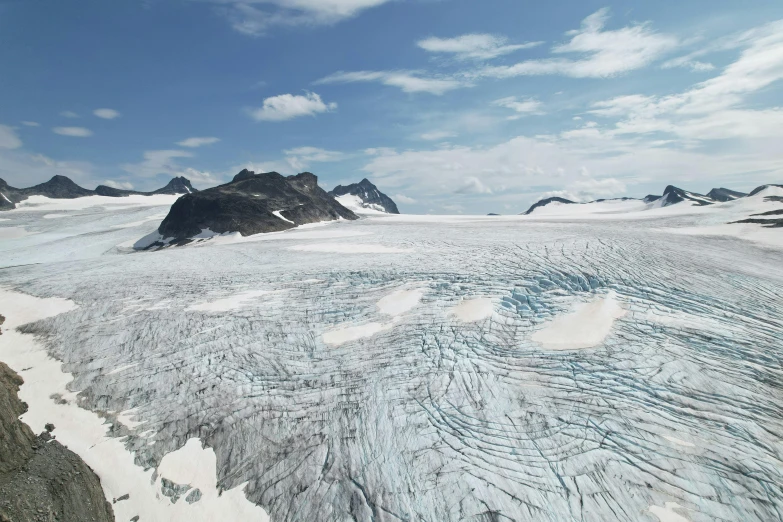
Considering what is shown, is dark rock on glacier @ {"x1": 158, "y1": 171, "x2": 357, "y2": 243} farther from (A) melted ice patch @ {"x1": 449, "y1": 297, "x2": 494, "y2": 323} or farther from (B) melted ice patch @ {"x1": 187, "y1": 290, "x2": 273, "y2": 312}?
(A) melted ice patch @ {"x1": 449, "y1": 297, "x2": 494, "y2": 323}

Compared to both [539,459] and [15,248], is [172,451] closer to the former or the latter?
[539,459]

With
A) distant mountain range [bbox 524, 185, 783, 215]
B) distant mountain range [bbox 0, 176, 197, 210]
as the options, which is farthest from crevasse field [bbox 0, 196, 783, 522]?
distant mountain range [bbox 524, 185, 783, 215]

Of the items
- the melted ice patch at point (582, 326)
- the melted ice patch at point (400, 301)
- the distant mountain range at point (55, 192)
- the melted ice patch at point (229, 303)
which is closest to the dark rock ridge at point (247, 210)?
the melted ice patch at point (229, 303)

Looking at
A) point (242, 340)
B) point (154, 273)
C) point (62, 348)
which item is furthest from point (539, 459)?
point (154, 273)

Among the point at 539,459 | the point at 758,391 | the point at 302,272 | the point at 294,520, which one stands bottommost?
the point at 294,520

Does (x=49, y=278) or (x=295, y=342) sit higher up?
(x=49, y=278)

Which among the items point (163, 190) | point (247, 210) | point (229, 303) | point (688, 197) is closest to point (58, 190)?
point (163, 190)
